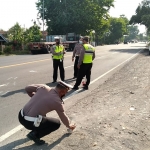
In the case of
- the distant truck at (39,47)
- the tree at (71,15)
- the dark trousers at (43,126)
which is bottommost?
the dark trousers at (43,126)

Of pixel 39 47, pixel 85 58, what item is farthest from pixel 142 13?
pixel 85 58

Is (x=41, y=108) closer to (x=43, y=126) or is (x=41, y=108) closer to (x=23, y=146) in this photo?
(x=43, y=126)

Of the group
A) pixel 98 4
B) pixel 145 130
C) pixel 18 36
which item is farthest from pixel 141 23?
pixel 145 130

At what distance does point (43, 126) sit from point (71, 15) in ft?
148

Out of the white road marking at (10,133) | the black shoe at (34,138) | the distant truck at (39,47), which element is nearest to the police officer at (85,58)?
the white road marking at (10,133)

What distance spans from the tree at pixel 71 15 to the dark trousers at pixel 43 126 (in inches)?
1728

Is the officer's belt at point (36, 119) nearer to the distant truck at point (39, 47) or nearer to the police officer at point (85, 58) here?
the police officer at point (85, 58)

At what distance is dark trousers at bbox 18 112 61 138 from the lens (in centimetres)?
375

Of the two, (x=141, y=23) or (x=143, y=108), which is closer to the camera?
(x=143, y=108)

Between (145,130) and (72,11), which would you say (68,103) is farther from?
(72,11)

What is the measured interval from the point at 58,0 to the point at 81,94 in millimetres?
42789

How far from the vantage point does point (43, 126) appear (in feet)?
12.4

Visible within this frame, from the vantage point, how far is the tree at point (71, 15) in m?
46.9

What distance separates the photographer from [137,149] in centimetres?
373
